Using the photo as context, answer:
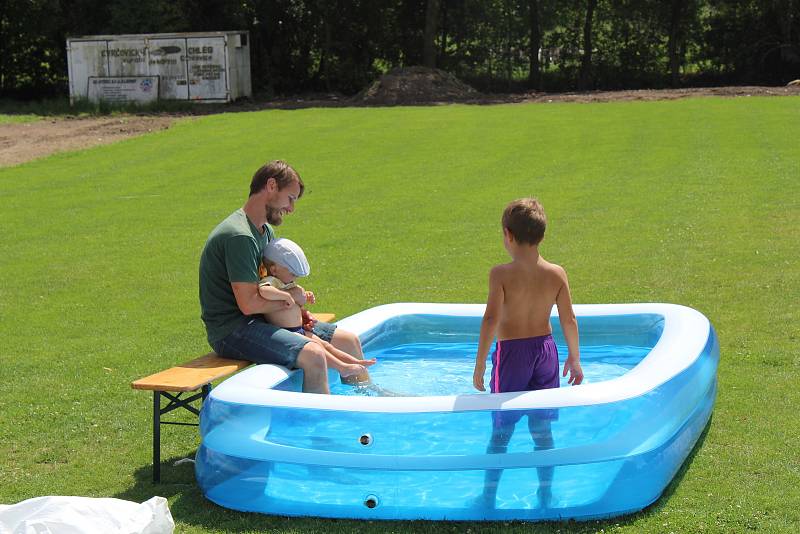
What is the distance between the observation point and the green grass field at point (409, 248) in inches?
234

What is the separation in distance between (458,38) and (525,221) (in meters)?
34.3

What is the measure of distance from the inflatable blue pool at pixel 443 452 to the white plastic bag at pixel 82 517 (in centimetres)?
92

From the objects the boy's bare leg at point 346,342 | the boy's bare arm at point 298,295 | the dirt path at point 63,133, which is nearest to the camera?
the boy's bare arm at point 298,295

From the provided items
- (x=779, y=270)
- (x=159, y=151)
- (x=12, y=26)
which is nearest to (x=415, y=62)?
(x=12, y=26)

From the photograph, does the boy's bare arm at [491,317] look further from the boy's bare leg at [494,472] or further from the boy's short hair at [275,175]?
the boy's short hair at [275,175]

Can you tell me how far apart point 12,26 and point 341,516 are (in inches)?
1393

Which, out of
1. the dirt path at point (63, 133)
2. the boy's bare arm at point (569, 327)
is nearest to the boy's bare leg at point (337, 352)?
the boy's bare arm at point (569, 327)

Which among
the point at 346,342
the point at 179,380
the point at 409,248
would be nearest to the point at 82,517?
the point at 179,380

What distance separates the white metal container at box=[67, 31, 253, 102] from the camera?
32531mm

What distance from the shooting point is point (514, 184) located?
16.5 metres

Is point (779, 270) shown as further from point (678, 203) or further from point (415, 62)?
point (415, 62)

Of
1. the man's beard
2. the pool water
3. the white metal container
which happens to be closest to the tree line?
the white metal container

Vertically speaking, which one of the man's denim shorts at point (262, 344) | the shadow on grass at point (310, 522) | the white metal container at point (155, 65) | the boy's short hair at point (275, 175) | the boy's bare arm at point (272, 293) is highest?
the white metal container at point (155, 65)

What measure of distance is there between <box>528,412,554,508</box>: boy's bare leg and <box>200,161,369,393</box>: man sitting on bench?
154 cm
